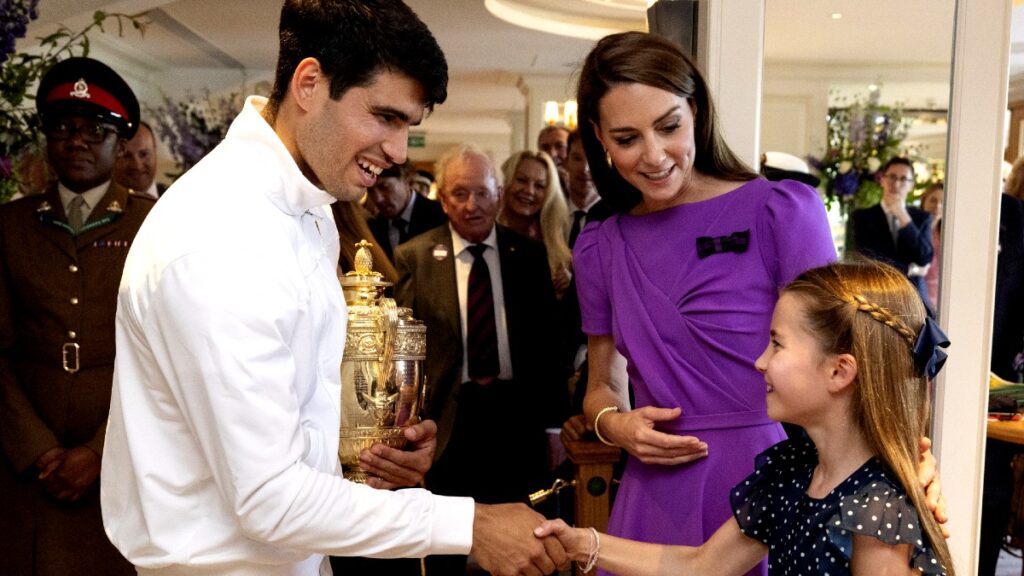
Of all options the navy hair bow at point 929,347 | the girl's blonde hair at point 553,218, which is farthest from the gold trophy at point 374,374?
the girl's blonde hair at point 553,218

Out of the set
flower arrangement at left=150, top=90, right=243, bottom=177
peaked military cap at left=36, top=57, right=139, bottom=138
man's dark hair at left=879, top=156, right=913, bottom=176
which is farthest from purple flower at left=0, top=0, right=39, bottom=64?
flower arrangement at left=150, top=90, right=243, bottom=177

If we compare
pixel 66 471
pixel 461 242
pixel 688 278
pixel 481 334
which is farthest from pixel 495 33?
pixel 688 278

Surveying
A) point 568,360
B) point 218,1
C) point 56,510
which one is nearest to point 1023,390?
point 568,360

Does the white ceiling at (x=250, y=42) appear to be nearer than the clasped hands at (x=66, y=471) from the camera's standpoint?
No

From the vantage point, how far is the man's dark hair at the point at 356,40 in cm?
146

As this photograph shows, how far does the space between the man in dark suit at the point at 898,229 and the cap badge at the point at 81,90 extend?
227 cm

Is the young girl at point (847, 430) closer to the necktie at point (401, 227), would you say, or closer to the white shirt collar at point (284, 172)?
the white shirt collar at point (284, 172)

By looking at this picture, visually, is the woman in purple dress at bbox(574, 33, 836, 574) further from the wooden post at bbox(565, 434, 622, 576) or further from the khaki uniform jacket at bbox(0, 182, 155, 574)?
the khaki uniform jacket at bbox(0, 182, 155, 574)

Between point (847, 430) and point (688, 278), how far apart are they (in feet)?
1.35

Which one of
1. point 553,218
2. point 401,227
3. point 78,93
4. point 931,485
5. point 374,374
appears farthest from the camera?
point 401,227

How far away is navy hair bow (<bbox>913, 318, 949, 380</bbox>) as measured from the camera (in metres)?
1.58

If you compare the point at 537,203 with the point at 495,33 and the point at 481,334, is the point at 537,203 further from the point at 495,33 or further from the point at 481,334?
the point at 495,33

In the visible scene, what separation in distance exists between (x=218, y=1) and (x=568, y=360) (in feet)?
19.3

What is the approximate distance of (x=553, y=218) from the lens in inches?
184
